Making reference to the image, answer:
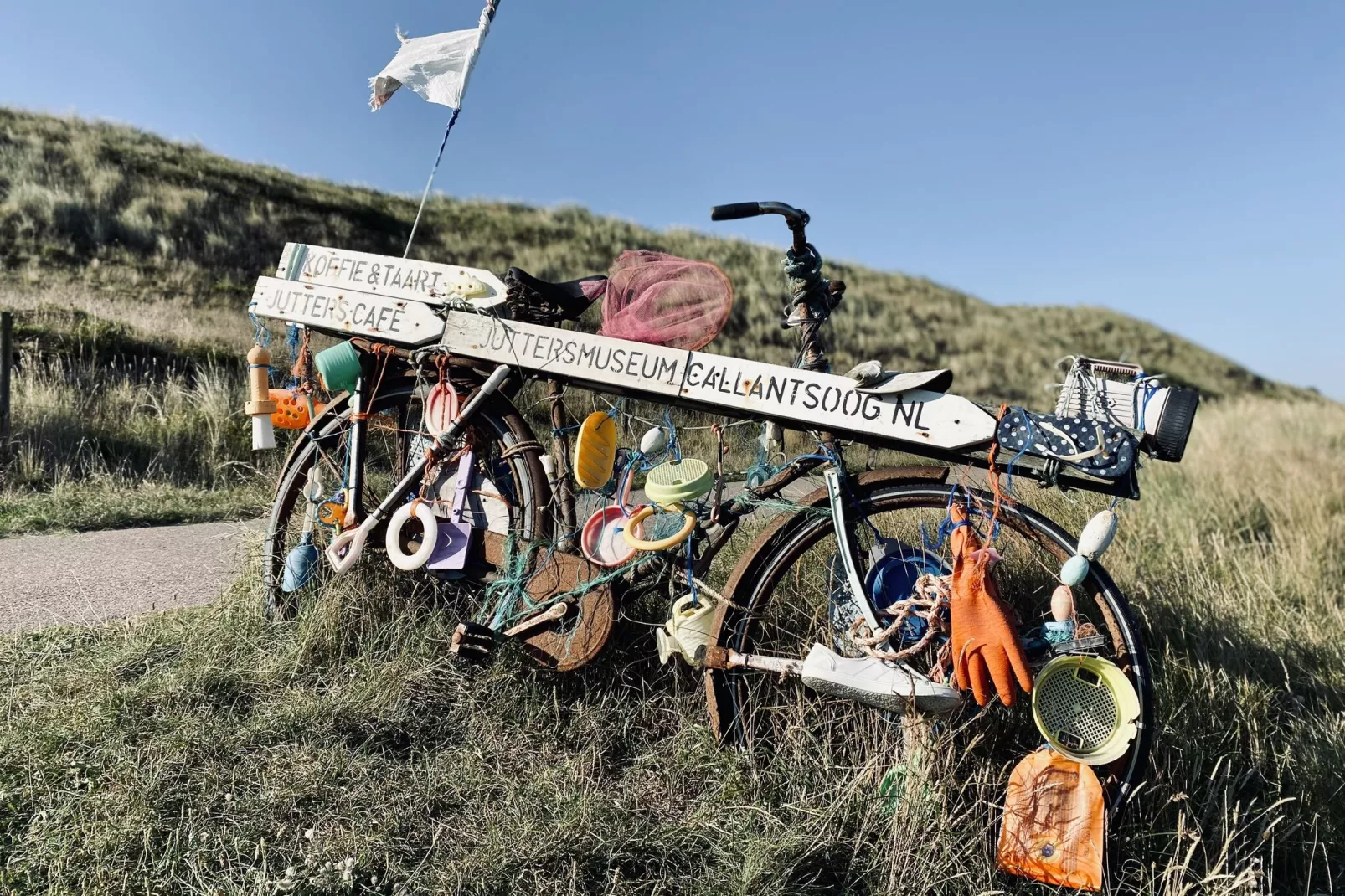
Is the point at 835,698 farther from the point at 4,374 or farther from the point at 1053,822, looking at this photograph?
the point at 4,374

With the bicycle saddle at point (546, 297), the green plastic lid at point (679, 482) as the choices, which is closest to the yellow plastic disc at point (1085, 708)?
the green plastic lid at point (679, 482)

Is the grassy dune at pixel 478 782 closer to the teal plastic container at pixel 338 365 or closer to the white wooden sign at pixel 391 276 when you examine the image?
the teal plastic container at pixel 338 365

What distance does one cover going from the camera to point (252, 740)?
104 inches

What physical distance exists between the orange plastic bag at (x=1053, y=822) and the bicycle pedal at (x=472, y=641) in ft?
5.83

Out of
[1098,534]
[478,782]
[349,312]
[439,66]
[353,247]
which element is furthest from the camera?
[353,247]

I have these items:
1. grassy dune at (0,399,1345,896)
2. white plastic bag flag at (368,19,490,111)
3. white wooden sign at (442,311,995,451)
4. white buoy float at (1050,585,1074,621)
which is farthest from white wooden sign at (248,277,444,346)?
white buoy float at (1050,585,1074,621)

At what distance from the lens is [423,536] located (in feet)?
10.5

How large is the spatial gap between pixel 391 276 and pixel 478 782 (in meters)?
1.95

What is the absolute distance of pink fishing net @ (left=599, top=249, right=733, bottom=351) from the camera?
9.34ft

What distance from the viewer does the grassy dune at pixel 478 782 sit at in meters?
2.27

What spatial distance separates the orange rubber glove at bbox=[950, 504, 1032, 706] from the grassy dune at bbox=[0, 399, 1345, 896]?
37cm

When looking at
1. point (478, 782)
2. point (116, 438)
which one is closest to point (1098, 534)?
point (478, 782)

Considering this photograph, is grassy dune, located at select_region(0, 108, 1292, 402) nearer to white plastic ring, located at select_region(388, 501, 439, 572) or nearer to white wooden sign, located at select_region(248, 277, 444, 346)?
white wooden sign, located at select_region(248, 277, 444, 346)

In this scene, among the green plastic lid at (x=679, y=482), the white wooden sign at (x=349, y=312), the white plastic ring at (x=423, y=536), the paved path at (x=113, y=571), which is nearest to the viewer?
the green plastic lid at (x=679, y=482)
